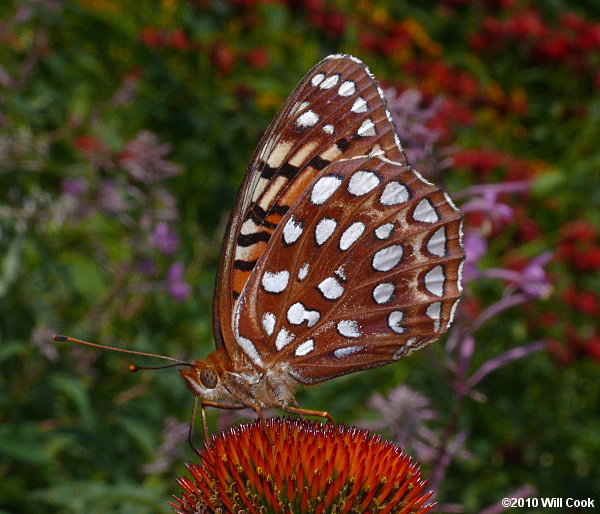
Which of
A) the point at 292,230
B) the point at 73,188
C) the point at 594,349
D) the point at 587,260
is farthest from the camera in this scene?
the point at 587,260

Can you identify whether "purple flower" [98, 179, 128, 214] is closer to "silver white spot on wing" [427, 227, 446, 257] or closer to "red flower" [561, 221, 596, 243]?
"silver white spot on wing" [427, 227, 446, 257]

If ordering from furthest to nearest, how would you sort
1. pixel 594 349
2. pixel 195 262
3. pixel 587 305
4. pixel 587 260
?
pixel 587 260 < pixel 587 305 < pixel 594 349 < pixel 195 262

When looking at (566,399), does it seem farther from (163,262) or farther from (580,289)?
(163,262)

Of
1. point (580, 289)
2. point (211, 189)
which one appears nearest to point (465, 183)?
point (580, 289)

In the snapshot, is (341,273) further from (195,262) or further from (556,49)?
(556,49)

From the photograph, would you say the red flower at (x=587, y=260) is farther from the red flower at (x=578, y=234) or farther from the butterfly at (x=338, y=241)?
the butterfly at (x=338, y=241)

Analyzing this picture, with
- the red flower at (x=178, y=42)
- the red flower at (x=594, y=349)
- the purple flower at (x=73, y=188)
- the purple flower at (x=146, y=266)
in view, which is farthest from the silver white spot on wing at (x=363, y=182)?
the red flower at (x=178, y=42)

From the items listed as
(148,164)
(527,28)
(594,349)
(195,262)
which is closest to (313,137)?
(148,164)
